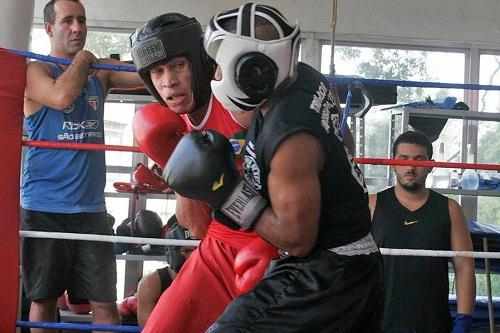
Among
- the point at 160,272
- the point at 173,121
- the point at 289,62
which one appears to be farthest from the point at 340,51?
the point at 289,62

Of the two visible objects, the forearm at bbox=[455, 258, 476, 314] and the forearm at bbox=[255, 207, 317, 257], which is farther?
the forearm at bbox=[455, 258, 476, 314]

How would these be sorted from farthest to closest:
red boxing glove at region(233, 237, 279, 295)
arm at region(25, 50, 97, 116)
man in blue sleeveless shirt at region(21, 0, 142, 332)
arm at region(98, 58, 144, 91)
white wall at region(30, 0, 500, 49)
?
white wall at region(30, 0, 500, 49)
arm at region(98, 58, 144, 91)
man in blue sleeveless shirt at region(21, 0, 142, 332)
arm at region(25, 50, 97, 116)
red boxing glove at region(233, 237, 279, 295)

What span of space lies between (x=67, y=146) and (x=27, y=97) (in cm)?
29

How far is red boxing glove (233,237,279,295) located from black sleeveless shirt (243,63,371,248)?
176 mm

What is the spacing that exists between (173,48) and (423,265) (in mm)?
1258

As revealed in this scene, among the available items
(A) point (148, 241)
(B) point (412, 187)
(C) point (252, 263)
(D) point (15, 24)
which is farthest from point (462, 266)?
(D) point (15, 24)

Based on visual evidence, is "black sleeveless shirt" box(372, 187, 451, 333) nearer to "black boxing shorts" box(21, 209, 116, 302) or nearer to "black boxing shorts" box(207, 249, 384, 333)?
"black boxing shorts" box(21, 209, 116, 302)

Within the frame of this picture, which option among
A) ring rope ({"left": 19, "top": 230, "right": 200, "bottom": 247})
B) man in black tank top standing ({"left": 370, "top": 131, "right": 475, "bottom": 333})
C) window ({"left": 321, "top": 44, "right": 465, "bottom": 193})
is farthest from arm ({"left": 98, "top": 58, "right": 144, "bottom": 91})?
window ({"left": 321, "top": 44, "right": 465, "bottom": 193})

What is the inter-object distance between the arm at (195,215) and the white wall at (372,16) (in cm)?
294

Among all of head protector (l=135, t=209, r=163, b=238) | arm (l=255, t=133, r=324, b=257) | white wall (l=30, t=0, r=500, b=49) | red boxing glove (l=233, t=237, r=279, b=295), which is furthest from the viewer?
white wall (l=30, t=0, r=500, b=49)

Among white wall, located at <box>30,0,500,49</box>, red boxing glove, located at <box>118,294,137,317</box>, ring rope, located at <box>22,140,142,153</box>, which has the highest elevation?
white wall, located at <box>30,0,500,49</box>

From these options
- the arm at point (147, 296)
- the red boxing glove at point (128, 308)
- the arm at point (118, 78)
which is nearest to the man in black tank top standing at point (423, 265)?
the arm at point (147, 296)

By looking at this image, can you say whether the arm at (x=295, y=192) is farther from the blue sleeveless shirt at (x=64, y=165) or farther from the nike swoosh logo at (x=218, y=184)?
the blue sleeveless shirt at (x=64, y=165)

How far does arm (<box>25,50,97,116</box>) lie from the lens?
228 cm
